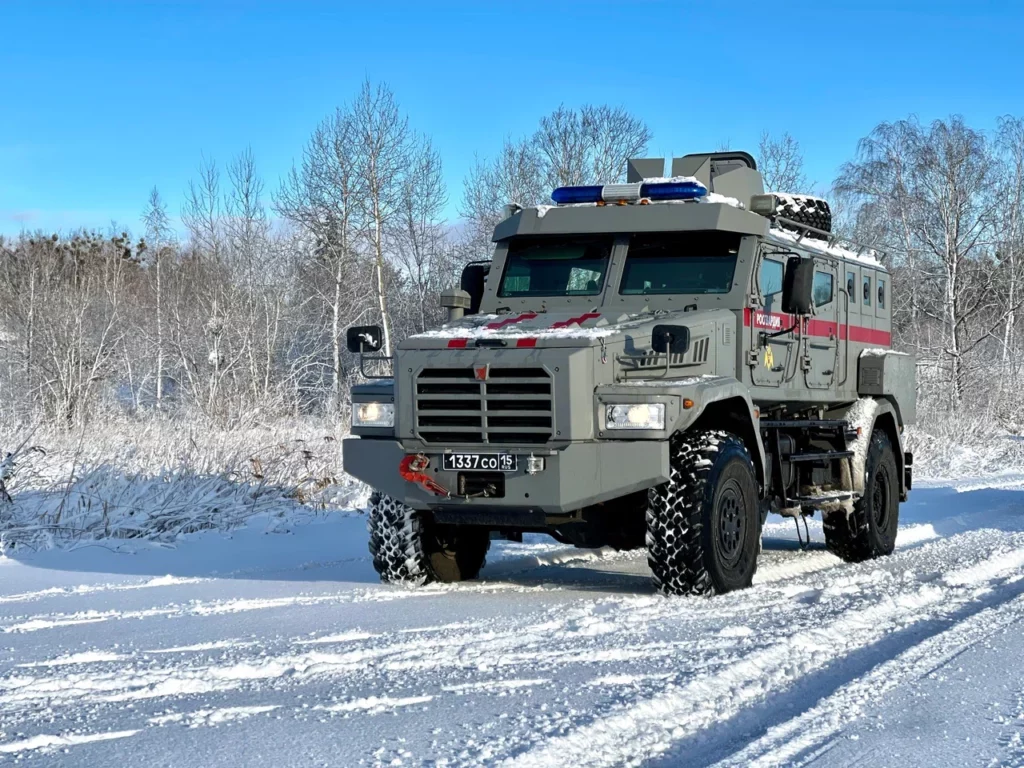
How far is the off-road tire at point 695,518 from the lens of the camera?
7027 millimetres

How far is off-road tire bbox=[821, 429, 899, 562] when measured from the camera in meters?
9.69

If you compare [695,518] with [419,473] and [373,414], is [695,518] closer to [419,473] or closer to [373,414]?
[419,473]

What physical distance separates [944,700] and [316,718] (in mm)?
2373

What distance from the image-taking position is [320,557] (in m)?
9.62

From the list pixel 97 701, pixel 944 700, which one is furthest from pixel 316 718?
pixel 944 700

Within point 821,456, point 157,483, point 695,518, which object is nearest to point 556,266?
point 695,518

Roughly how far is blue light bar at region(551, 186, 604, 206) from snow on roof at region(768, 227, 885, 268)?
1.27 metres

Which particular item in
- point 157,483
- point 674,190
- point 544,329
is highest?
point 674,190

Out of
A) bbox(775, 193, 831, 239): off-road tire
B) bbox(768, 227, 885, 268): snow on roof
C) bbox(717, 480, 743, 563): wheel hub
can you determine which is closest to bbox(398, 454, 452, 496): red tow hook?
bbox(717, 480, 743, 563): wheel hub

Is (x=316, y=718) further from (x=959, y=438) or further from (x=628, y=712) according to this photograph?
(x=959, y=438)

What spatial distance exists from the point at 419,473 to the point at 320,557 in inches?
110

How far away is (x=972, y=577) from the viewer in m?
7.98

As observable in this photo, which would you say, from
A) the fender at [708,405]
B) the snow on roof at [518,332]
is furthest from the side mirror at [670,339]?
the snow on roof at [518,332]

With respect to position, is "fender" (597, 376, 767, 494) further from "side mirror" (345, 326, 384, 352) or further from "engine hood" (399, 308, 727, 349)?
"side mirror" (345, 326, 384, 352)
